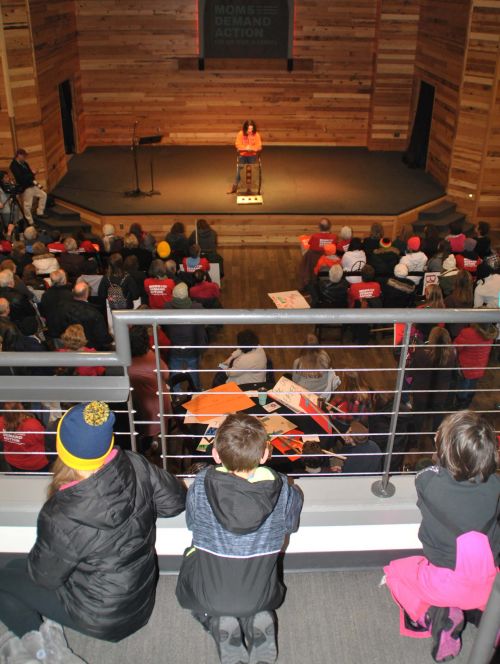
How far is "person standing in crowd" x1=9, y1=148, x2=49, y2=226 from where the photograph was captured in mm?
10289

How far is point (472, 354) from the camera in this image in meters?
6.21

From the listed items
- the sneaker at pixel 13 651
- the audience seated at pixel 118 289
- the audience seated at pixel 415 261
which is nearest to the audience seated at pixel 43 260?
the audience seated at pixel 118 289

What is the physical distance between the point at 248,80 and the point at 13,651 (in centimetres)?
1354

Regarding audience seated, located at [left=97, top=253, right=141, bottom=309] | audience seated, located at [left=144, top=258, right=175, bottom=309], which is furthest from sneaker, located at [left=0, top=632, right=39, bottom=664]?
audience seated, located at [left=144, top=258, right=175, bottom=309]

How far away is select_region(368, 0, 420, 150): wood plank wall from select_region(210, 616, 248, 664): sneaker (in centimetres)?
1342

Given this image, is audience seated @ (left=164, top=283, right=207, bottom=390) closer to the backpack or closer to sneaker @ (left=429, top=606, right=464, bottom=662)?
the backpack

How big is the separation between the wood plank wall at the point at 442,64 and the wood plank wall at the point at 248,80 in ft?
1.94

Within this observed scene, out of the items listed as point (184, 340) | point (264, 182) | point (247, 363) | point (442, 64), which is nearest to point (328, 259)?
point (184, 340)

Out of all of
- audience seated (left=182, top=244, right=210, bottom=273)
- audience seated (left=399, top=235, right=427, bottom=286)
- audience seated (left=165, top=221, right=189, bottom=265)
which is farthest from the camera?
audience seated (left=165, top=221, right=189, bottom=265)

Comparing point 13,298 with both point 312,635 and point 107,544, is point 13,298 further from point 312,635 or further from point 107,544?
point 312,635

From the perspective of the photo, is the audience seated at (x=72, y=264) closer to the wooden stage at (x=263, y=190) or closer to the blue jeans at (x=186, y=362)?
the blue jeans at (x=186, y=362)

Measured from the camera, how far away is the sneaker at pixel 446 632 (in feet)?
7.91

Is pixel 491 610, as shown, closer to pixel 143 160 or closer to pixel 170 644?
pixel 170 644

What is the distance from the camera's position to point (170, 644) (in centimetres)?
248
